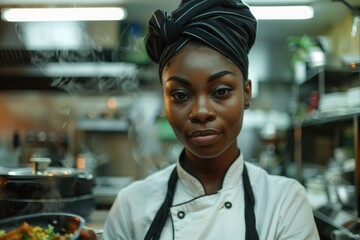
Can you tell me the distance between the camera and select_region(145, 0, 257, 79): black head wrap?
40.1 inches

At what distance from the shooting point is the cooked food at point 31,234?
987 mm

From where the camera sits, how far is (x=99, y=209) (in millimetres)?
1458

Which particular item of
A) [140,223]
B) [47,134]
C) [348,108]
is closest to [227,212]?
[140,223]

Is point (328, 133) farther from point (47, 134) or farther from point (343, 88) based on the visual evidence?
point (47, 134)

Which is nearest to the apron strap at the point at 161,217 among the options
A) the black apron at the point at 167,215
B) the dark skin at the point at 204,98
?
the black apron at the point at 167,215

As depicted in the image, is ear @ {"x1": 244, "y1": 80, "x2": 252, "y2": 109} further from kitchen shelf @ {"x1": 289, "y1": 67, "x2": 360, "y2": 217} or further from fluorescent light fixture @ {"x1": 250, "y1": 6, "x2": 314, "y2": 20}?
kitchen shelf @ {"x1": 289, "y1": 67, "x2": 360, "y2": 217}

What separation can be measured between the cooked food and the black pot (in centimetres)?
8

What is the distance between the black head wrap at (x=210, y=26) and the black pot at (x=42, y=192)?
1.43 ft

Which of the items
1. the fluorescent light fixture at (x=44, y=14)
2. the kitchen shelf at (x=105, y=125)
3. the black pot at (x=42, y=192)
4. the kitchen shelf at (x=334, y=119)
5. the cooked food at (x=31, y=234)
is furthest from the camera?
the kitchen shelf at (x=105, y=125)

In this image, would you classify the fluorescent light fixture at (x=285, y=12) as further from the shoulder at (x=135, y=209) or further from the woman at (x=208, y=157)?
the shoulder at (x=135, y=209)

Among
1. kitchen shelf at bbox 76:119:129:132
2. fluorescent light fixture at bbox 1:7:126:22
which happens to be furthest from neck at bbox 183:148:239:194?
kitchen shelf at bbox 76:119:129:132

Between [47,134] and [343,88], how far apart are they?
134cm

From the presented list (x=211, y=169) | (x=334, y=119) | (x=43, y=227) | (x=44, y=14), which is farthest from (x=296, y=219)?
(x=44, y=14)

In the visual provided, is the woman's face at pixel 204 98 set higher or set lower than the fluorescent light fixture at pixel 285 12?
lower
